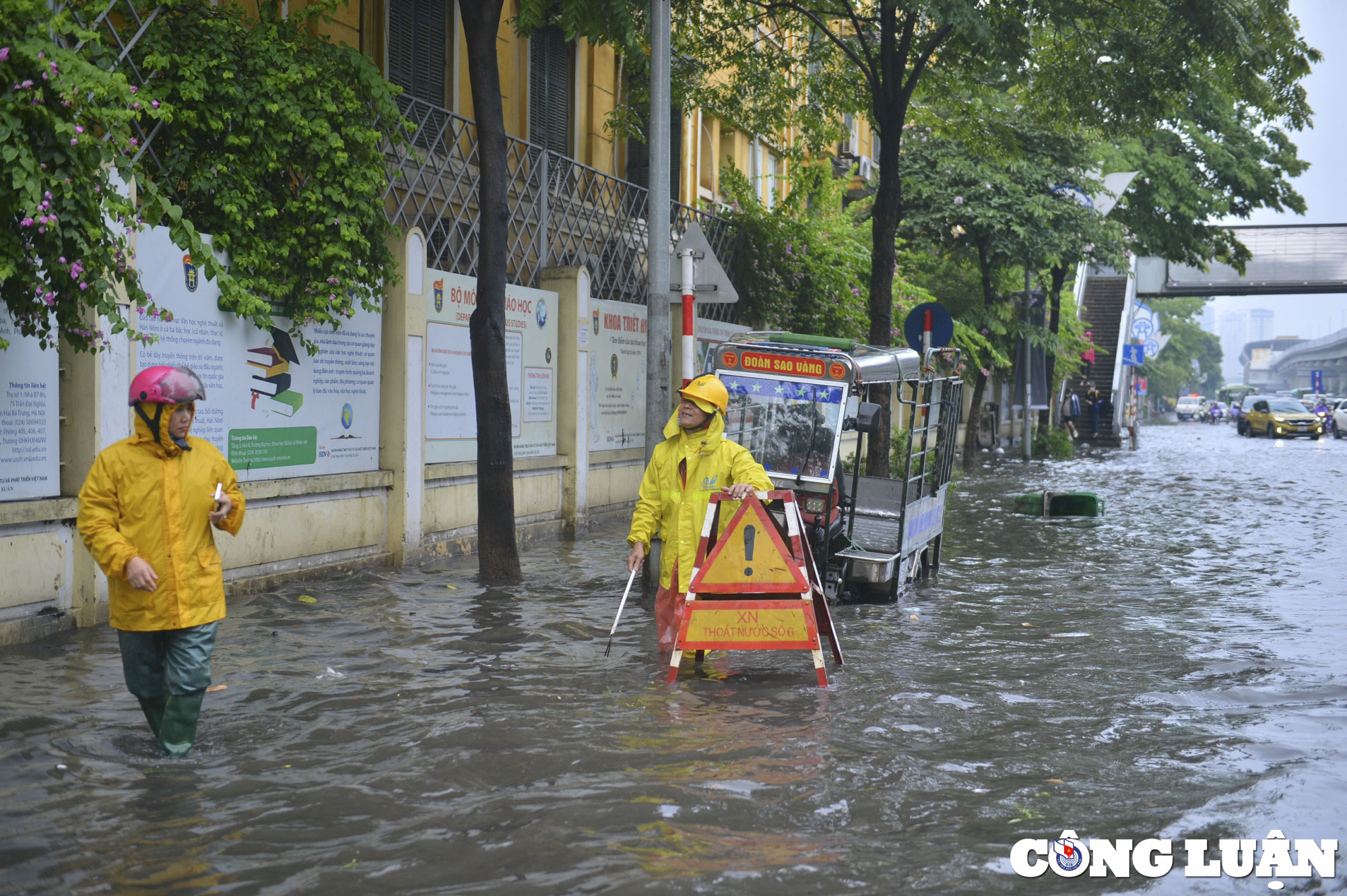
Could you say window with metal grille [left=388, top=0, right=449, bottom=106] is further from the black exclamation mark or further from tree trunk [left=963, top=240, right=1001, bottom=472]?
tree trunk [left=963, top=240, right=1001, bottom=472]

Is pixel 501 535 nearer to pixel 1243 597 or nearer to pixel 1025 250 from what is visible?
pixel 1243 597

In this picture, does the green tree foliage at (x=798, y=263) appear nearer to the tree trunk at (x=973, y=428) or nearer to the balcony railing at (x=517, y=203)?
the balcony railing at (x=517, y=203)

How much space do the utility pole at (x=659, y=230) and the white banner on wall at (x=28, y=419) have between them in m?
5.05

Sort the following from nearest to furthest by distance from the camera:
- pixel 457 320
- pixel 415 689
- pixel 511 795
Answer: pixel 511 795
pixel 415 689
pixel 457 320

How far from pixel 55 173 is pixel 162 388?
6.77ft

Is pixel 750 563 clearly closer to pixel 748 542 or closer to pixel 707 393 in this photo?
pixel 748 542

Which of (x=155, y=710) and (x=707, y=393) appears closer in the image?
(x=155, y=710)

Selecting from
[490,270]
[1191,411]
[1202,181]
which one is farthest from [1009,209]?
[1191,411]

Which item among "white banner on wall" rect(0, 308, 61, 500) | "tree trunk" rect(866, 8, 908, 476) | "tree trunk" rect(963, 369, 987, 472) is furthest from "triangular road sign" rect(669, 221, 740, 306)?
"tree trunk" rect(963, 369, 987, 472)

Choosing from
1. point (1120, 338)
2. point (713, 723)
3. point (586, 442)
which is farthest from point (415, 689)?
point (1120, 338)

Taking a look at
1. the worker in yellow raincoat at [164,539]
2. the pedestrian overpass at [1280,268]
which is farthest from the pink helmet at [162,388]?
the pedestrian overpass at [1280,268]

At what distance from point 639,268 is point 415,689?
37.8ft

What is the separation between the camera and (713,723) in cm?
664

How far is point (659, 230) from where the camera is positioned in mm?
11938
